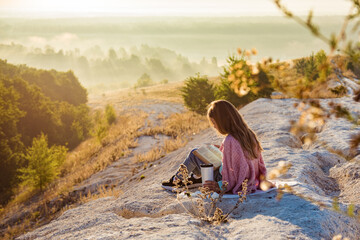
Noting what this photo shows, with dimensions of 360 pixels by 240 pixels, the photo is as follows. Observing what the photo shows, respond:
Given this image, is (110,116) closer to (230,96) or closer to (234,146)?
(230,96)

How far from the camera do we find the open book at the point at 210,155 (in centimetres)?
552

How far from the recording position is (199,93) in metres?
22.4

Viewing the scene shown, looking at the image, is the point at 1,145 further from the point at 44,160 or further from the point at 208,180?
the point at 208,180

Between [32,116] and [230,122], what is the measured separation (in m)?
23.6

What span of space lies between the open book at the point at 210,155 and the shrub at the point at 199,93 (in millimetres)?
16377

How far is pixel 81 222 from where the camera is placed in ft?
18.5

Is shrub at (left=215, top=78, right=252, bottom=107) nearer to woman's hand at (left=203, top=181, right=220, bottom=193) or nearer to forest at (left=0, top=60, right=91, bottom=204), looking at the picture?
forest at (left=0, top=60, right=91, bottom=204)

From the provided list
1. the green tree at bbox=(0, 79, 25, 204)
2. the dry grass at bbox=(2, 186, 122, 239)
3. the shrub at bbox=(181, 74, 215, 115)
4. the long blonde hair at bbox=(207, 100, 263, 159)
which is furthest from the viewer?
the shrub at bbox=(181, 74, 215, 115)

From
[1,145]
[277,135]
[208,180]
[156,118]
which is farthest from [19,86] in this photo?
[208,180]

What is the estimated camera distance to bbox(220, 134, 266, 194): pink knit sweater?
4.71 metres

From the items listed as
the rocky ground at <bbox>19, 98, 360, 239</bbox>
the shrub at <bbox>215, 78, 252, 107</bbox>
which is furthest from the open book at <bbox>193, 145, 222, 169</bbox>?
the shrub at <bbox>215, 78, 252, 107</bbox>

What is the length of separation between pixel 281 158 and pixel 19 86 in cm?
2321

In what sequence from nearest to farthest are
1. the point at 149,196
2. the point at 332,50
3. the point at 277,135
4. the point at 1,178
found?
1. the point at 332,50
2. the point at 149,196
3. the point at 277,135
4. the point at 1,178

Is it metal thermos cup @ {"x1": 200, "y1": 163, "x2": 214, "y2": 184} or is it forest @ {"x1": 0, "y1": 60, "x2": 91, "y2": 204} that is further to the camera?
forest @ {"x1": 0, "y1": 60, "x2": 91, "y2": 204}
